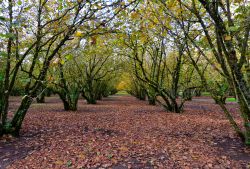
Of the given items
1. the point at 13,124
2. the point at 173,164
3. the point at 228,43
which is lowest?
the point at 173,164

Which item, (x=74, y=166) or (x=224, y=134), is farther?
(x=224, y=134)

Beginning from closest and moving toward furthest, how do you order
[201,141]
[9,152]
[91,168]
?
[91,168]
[9,152]
[201,141]

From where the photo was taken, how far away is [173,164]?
4.22 metres

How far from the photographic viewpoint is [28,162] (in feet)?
14.5

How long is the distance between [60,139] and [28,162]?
5.99 feet

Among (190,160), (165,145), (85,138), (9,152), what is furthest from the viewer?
(85,138)

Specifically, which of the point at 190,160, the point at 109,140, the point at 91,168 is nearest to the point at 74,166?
the point at 91,168

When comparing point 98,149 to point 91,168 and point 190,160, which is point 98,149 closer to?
point 91,168

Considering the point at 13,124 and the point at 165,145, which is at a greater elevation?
the point at 13,124

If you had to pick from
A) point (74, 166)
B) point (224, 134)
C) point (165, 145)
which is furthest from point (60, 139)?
point (224, 134)

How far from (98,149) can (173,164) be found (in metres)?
2.00

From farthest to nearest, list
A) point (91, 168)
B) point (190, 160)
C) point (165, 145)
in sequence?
1. point (165, 145)
2. point (190, 160)
3. point (91, 168)

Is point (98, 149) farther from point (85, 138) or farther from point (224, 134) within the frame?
point (224, 134)

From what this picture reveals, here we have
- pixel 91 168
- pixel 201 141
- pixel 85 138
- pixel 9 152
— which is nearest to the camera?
pixel 91 168
